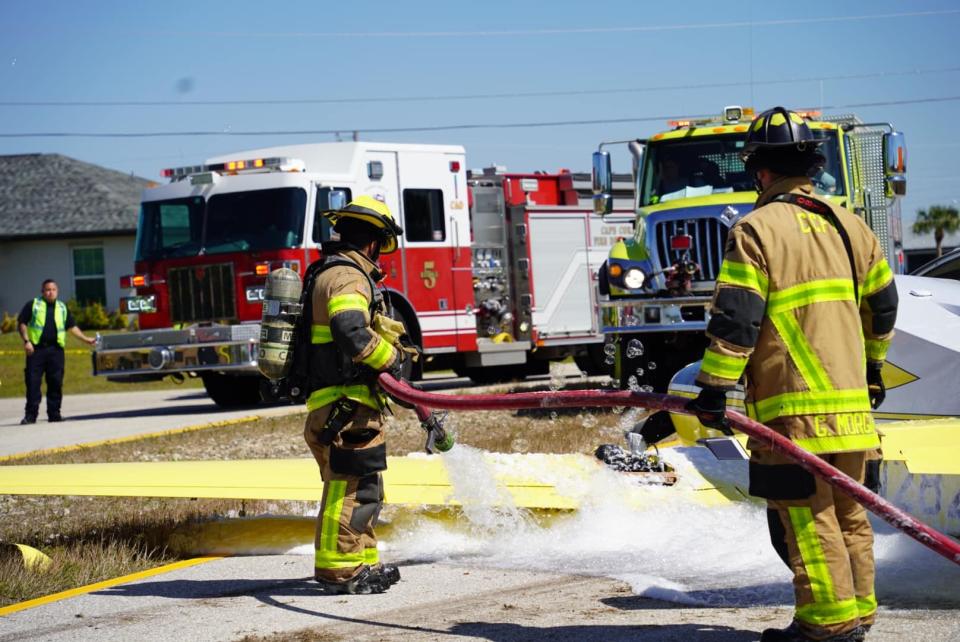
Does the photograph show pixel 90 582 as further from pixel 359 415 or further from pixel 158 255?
pixel 158 255

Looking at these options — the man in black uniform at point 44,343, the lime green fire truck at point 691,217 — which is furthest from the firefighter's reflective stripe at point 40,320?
the lime green fire truck at point 691,217

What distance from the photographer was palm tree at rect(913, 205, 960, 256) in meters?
61.0

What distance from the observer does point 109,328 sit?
36094 mm

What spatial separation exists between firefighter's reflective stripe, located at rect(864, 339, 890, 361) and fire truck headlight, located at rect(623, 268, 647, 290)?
7260mm

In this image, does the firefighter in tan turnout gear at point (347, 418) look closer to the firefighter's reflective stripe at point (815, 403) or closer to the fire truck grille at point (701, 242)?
the firefighter's reflective stripe at point (815, 403)

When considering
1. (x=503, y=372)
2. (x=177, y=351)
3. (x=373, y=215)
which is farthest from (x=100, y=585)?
(x=503, y=372)

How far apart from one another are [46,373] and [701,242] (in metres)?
8.91

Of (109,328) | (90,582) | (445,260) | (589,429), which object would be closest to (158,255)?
(445,260)

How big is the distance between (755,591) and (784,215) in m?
1.77

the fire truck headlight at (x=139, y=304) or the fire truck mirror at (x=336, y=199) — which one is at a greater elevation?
the fire truck mirror at (x=336, y=199)

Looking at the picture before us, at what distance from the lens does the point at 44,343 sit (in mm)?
16109

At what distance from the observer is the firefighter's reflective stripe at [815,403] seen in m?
4.25

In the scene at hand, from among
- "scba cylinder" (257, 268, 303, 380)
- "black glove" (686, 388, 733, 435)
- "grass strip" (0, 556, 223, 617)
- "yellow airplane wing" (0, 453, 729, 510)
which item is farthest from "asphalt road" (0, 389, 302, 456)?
"black glove" (686, 388, 733, 435)

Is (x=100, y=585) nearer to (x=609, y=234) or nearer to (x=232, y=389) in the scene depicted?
(x=232, y=389)
